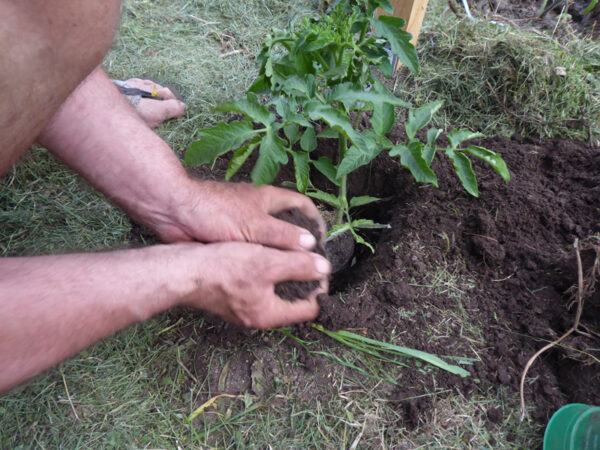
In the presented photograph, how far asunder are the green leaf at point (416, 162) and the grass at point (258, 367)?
1.24ft

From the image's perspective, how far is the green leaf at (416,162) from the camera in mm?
1305

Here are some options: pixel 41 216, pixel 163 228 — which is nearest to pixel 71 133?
pixel 163 228

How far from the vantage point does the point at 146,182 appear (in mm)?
1449

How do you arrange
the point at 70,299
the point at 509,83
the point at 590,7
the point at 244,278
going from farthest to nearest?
the point at 590,7
the point at 509,83
the point at 244,278
the point at 70,299

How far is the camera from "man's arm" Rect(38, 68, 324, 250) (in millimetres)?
1405

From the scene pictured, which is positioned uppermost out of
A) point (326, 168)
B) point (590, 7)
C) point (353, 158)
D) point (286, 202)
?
point (590, 7)

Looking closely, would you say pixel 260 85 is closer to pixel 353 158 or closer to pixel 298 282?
pixel 353 158

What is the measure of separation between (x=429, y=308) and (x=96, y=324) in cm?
99

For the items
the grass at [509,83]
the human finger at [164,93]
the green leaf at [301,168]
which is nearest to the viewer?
the green leaf at [301,168]

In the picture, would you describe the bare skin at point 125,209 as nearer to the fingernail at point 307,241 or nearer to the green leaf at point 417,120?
the fingernail at point 307,241

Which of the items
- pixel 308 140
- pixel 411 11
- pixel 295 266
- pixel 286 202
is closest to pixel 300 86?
pixel 308 140

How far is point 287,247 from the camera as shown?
1349 mm

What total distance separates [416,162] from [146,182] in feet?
2.85

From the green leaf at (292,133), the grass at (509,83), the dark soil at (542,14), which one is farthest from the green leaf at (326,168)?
the dark soil at (542,14)
